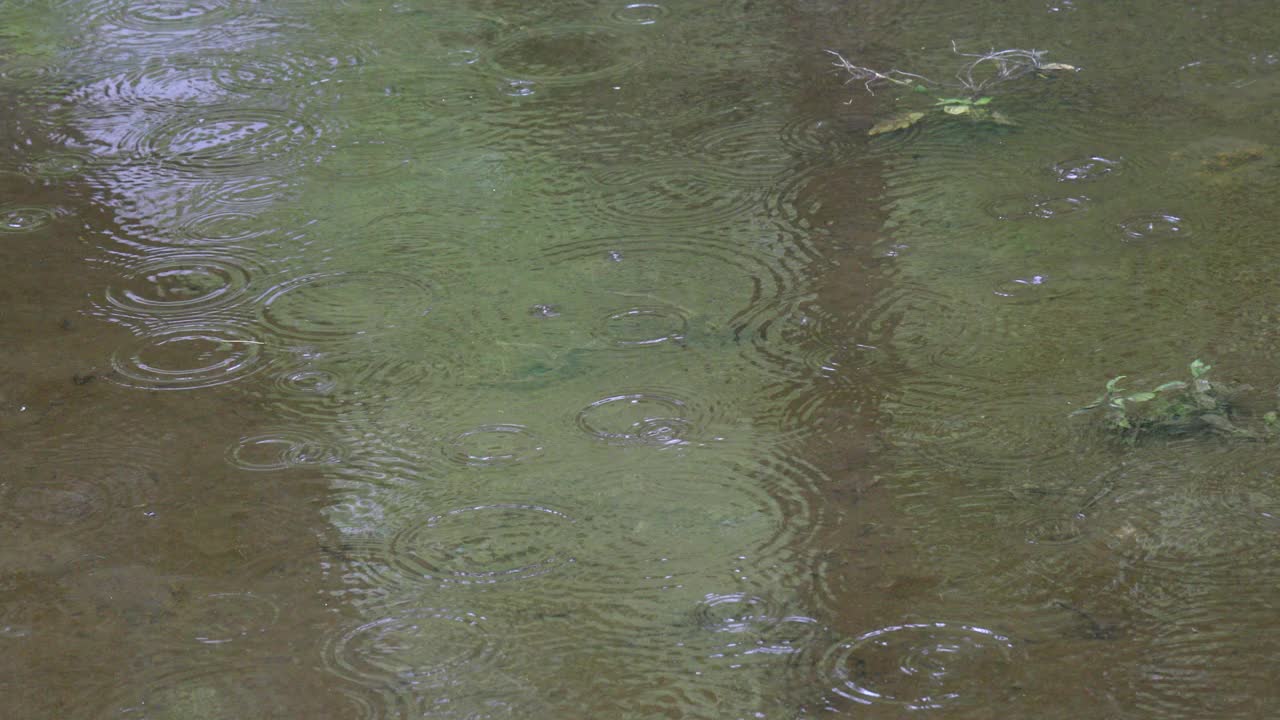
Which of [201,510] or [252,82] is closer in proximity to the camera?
[201,510]

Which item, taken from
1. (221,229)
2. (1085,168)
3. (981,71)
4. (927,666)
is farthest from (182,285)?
(981,71)

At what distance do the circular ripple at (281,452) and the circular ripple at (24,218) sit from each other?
1.18 metres

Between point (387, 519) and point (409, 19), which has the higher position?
point (409, 19)

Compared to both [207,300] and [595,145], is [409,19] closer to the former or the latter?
[595,145]

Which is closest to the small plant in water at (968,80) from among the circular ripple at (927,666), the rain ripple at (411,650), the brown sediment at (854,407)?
the brown sediment at (854,407)

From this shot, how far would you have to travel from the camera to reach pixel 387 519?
87.3 inches

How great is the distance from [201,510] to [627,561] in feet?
2.47

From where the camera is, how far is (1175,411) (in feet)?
7.54

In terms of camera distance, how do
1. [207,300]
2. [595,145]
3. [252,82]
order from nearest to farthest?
[207,300]
[595,145]
[252,82]

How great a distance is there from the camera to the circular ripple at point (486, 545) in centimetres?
209

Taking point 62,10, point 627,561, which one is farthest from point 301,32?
point 627,561

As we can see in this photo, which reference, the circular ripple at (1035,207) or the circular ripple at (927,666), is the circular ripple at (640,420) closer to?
the circular ripple at (927,666)

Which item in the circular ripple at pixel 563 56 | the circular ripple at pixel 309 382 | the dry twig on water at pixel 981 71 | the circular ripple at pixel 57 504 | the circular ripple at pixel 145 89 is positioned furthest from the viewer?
the circular ripple at pixel 563 56

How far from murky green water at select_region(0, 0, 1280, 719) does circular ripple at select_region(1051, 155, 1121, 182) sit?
0.01 m
